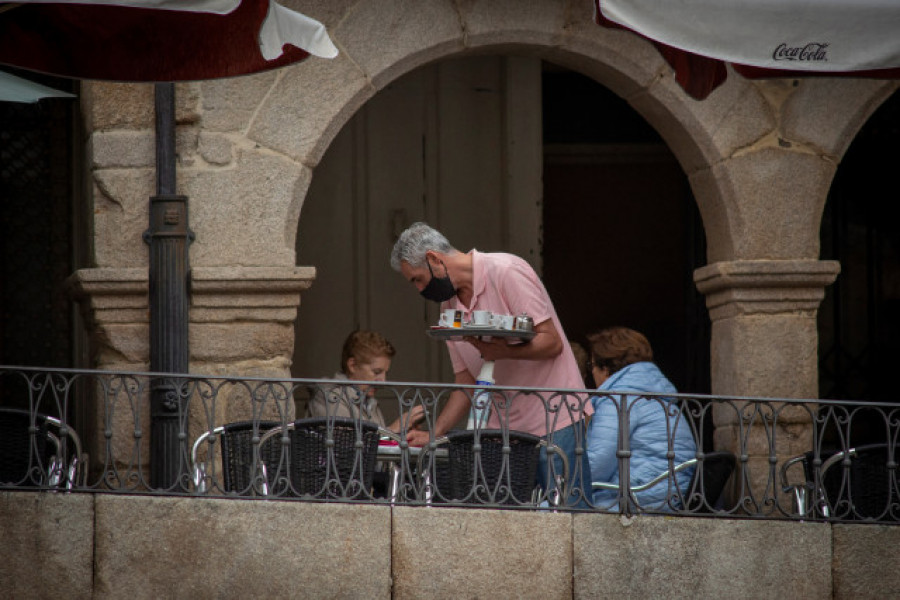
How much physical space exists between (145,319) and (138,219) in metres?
0.45

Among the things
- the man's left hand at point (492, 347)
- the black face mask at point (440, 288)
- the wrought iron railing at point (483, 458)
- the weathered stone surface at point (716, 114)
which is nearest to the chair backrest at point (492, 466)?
the wrought iron railing at point (483, 458)

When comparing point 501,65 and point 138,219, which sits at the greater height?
point 501,65

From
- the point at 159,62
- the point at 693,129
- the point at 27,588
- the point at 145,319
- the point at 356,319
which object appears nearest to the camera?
the point at 27,588

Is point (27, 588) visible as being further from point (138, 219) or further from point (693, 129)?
point (693, 129)

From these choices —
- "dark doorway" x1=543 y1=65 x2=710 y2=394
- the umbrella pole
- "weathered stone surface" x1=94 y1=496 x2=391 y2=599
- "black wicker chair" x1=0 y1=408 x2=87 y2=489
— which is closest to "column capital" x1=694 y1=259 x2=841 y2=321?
"weathered stone surface" x1=94 y1=496 x2=391 y2=599

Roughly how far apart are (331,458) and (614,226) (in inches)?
198

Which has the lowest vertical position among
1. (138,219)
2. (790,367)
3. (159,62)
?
(790,367)

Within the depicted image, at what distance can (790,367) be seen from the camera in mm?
7184

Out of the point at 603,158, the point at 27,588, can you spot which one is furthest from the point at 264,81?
the point at 603,158

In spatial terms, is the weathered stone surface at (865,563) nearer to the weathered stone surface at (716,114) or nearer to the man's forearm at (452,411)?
the man's forearm at (452,411)

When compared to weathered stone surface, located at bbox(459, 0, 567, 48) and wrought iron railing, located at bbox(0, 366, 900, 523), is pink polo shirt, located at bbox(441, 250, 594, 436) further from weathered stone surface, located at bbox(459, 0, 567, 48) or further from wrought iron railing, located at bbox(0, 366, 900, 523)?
weathered stone surface, located at bbox(459, 0, 567, 48)

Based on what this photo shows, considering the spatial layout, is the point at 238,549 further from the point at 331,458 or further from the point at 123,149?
the point at 123,149

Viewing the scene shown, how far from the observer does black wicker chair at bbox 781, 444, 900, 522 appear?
6.18 m

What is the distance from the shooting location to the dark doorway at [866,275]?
9.29m
